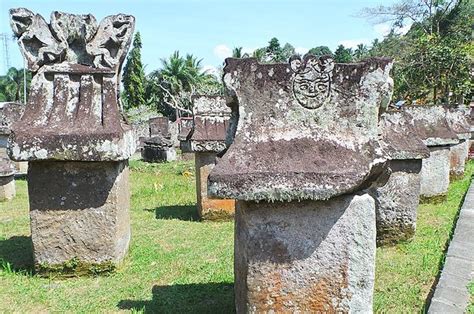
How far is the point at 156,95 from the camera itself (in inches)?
1825

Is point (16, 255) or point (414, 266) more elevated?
point (16, 255)

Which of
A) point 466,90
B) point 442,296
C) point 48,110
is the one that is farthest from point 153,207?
point 466,90

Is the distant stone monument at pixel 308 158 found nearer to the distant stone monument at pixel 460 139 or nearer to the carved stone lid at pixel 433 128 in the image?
the carved stone lid at pixel 433 128

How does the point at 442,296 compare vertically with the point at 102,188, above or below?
below

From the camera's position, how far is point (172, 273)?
503 centimetres

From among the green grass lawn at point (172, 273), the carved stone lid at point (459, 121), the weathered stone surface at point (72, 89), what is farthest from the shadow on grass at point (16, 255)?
the carved stone lid at point (459, 121)

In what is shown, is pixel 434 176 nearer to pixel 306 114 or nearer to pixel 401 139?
pixel 401 139

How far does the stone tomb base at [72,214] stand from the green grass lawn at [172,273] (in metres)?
0.21

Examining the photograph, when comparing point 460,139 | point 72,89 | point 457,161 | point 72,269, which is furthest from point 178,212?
point 457,161

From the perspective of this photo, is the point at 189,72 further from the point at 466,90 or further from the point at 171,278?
the point at 171,278

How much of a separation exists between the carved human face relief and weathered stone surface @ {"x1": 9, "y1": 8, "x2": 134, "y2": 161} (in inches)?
86.9

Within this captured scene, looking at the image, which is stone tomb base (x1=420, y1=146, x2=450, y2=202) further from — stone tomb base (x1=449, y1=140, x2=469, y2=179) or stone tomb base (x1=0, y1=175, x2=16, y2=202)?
stone tomb base (x1=0, y1=175, x2=16, y2=202)

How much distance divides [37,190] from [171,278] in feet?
5.15

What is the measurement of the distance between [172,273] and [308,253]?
2282mm
